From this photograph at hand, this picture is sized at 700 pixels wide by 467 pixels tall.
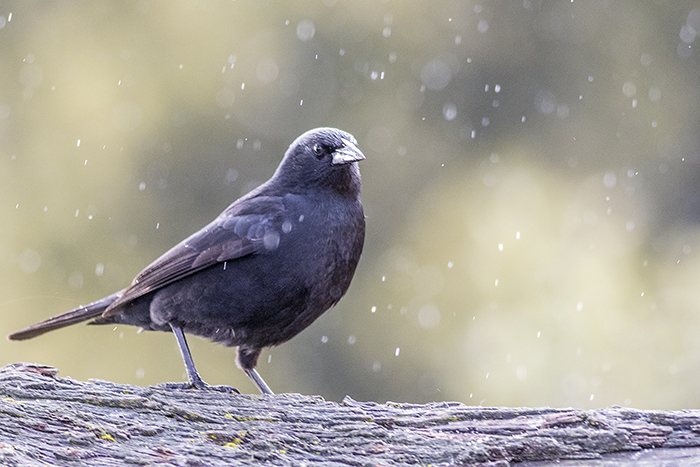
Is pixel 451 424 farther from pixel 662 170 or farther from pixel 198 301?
pixel 662 170

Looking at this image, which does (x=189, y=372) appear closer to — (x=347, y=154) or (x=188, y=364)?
(x=188, y=364)

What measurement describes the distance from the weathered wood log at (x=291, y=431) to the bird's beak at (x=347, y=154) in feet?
4.15

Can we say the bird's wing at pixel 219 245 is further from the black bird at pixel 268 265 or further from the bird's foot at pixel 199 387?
the bird's foot at pixel 199 387

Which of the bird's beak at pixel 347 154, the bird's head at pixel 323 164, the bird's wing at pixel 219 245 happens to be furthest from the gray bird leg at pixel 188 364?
the bird's beak at pixel 347 154

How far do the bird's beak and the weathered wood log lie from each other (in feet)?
4.15

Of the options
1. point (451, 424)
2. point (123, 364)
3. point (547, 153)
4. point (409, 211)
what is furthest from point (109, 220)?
point (451, 424)

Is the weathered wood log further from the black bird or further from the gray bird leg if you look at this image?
the black bird

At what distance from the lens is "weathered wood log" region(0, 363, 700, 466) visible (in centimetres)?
234

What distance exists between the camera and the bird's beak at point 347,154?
370 centimetres

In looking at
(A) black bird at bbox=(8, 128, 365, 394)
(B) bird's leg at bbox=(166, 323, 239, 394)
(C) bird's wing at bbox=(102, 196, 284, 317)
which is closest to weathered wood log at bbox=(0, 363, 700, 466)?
(B) bird's leg at bbox=(166, 323, 239, 394)

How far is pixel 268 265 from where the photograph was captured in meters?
3.47

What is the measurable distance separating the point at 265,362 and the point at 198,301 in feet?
15.4

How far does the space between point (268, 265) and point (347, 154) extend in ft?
2.25

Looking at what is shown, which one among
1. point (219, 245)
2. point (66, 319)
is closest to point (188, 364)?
point (219, 245)
